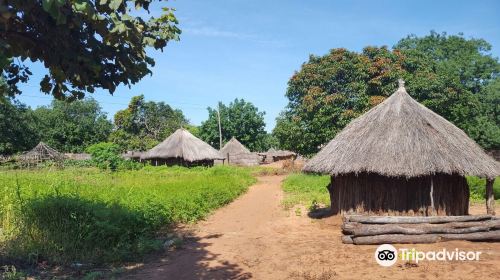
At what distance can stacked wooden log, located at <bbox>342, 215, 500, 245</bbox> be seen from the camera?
363 inches

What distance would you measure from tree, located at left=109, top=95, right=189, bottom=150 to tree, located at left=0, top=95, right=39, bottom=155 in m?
10.3

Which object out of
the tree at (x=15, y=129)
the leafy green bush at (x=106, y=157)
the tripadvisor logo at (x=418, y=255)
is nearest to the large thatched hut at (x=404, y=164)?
the tripadvisor logo at (x=418, y=255)

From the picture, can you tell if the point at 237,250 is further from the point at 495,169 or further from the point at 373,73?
the point at 373,73

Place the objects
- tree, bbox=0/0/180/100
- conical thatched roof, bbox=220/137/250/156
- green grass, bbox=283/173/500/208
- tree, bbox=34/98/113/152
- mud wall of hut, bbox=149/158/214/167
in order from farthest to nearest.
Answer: tree, bbox=34/98/113/152 < conical thatched roof, bbox=220/137/250/156 < mud wall of hut, bbox=149/158/214/167 < green grass, bbox=283/173/500/208 < tree, bbox=0/0/180/100

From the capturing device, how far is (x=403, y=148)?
1065cm

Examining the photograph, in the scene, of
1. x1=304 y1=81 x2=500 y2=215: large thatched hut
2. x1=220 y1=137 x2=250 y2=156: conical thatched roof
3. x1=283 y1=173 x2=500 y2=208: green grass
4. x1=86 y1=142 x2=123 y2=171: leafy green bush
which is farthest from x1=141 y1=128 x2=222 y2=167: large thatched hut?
x1=304 y1=81 x2=500 y2=215: large thatched hut

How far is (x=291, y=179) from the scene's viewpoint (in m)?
23.0

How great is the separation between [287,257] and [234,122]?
4329 cm

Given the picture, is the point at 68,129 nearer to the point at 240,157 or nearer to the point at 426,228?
the point at 240,157

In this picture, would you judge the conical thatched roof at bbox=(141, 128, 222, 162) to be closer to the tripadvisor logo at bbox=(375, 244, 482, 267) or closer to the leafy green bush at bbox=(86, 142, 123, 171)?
the leafy green bush at bbox=(86, 142, 123, 171)

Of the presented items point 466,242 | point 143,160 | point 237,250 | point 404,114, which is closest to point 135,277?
point 237,250

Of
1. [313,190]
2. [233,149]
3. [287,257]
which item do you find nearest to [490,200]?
[287,257]

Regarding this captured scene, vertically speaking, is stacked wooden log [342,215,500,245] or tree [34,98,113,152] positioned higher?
tree [34,98,113,152]

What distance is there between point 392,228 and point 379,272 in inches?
84.5
